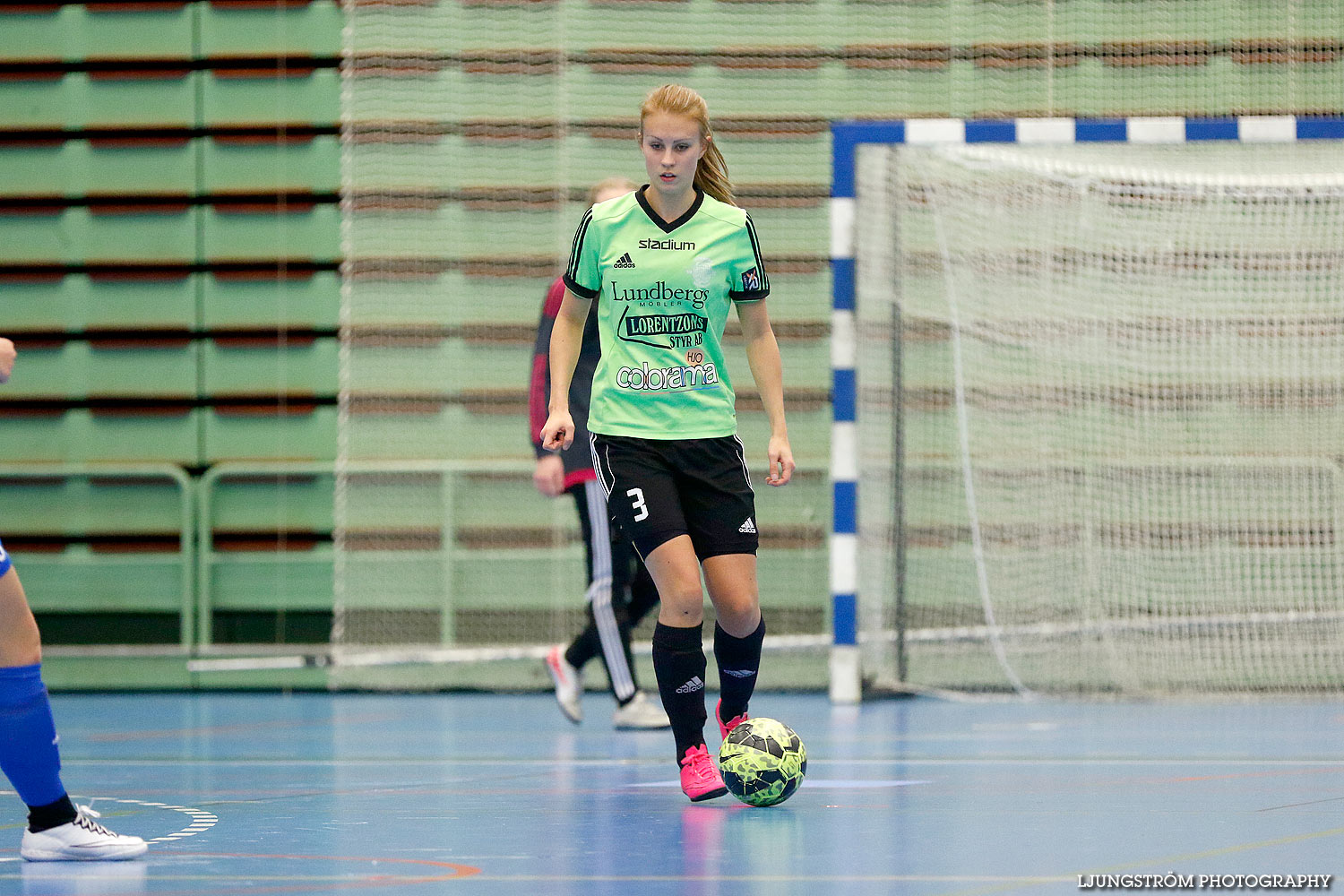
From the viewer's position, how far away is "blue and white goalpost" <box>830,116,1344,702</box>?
7047 mm

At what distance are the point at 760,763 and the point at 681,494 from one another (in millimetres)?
724

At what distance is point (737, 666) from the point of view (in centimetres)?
453

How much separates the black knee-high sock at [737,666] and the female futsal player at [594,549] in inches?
72.7

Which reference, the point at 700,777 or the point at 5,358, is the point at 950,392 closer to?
the point at 700,777

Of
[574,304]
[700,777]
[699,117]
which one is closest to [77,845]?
[700,777]

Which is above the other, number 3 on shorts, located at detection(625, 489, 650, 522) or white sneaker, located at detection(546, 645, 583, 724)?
number 3 on shorts, located at detection(625, 489, 650, 522)

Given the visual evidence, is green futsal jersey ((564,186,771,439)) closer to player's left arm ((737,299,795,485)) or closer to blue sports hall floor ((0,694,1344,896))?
player's left arm ((737,299,795,485))

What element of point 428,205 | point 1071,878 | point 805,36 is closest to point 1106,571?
point 805,36

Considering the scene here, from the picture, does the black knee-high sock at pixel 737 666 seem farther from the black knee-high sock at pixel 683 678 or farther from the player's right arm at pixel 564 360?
the player's right arm at pixel 564 360

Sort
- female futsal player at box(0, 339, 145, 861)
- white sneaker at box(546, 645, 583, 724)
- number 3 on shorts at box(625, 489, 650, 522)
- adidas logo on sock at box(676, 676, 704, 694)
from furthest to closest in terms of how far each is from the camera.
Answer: white sneaker at box(546, 645, 583, 724)
adidas logo on sock at box(676, 676, 704, 694)
number 3 on shorts at box(625, 489, 650, 522)
female futsal player at box(0, 339, 145, 861)

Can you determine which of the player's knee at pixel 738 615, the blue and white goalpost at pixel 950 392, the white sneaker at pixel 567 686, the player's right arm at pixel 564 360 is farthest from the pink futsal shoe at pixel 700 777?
the blue and white goalpost at pixel 950 392

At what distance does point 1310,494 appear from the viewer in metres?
7.55

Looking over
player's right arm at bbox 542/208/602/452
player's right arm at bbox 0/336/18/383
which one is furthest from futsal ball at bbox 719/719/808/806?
player's right arm at bbox 0/336/18/383

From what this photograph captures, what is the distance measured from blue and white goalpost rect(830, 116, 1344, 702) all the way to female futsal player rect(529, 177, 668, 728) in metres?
1.20
